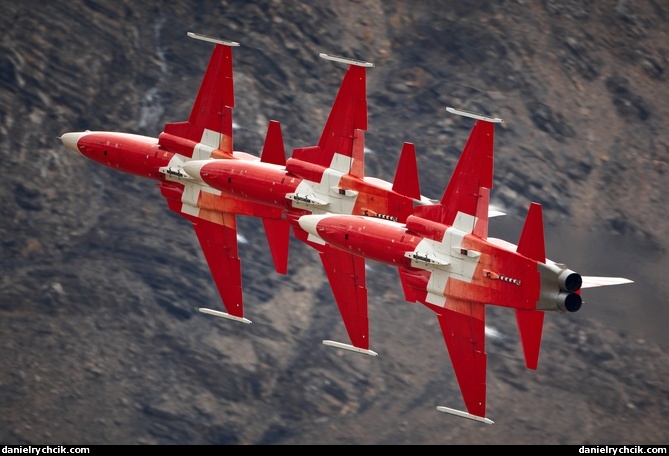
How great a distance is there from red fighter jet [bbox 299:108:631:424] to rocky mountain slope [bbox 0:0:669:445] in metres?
21.3

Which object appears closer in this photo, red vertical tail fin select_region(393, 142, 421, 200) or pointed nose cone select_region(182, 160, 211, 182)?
→ red vertical tail fin select_region(393, 142, 421, 200)

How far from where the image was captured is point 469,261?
248 ft

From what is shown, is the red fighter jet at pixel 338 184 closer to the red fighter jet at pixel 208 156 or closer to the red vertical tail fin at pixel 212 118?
the red fighter jet at pixel 208 156

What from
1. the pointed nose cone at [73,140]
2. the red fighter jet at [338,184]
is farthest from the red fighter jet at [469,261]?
the pointed nose cone at [73,140]

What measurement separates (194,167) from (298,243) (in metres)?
30.3

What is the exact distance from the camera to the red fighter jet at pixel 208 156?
82750 millimetres

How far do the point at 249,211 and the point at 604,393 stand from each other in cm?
3086

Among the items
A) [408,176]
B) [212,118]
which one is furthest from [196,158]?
[408,176]

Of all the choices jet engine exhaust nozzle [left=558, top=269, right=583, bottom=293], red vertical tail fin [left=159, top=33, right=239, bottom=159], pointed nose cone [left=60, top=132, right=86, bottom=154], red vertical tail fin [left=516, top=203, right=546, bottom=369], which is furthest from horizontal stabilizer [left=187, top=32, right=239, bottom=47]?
jet engine exhaust nozzle [left=558, top=269, right=583, bottom=293]

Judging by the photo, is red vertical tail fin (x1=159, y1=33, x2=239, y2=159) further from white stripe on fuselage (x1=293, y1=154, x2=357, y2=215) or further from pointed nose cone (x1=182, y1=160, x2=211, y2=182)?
white stripe on fuselage (x1=293, y1=154, x2=357, y2=215)

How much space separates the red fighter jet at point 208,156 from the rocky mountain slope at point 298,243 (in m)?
20.4

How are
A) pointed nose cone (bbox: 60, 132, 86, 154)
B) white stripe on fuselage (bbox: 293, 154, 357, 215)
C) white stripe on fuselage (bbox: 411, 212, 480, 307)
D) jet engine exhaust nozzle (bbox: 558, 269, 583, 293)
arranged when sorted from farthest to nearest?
1. pointed nose cone (bbox: 60, 132, 86, 154)
2. white stripe on fuselage (bbox: 293, 154, 357, 215)
3. white stripe on fuselage (bbox: 411, 212, 480, 307)
4. jet engine exhaust nozzle (bbox: 558, 269, 583, 293)

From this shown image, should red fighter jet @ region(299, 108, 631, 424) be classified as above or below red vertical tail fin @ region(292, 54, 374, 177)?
below

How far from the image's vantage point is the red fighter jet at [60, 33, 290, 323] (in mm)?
82750
